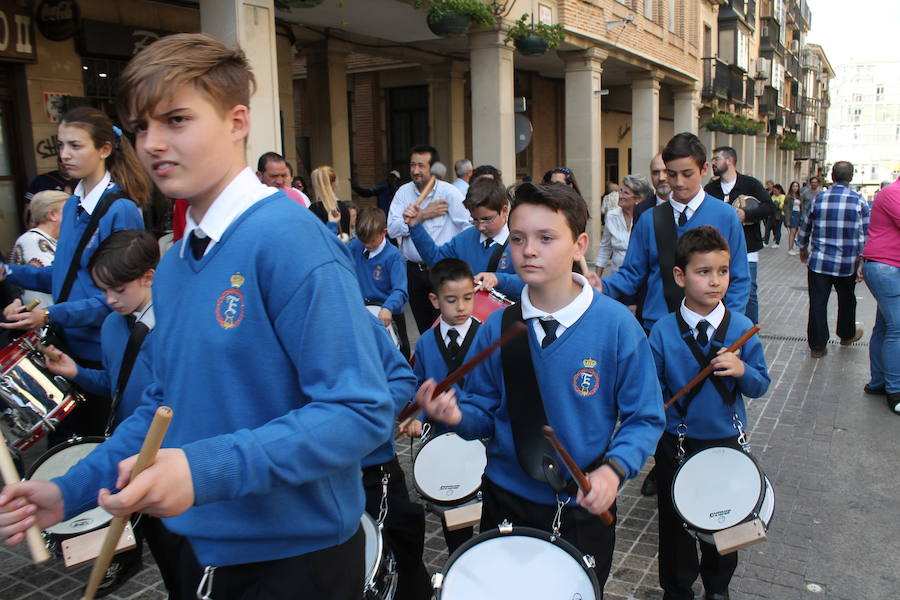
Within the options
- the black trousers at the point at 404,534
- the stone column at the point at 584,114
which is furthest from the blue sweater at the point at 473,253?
the stone column at the point at 584,114

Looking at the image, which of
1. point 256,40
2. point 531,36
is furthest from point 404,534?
point 531,36

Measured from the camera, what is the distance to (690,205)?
187 inches

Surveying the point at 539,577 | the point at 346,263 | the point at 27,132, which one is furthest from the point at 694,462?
the point at 27,132

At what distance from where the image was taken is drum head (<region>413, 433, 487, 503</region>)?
3537 mm

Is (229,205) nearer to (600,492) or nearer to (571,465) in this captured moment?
(571,465)

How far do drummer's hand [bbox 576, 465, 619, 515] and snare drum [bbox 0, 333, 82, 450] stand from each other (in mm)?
2709

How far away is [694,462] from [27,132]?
8.74 meters

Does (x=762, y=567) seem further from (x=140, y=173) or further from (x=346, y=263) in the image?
(x=140, y=173)

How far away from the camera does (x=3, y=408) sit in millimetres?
3850

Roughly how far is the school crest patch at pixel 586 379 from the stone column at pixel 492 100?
425 inches

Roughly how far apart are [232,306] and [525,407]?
1.21 m

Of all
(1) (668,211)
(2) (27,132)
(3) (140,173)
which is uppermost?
(2) (27,132)

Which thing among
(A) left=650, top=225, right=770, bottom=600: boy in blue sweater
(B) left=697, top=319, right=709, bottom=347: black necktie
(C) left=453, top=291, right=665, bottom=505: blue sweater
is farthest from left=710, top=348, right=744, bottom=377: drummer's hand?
(C) left=453, top=291, right=665, bottom=505: blue sweater

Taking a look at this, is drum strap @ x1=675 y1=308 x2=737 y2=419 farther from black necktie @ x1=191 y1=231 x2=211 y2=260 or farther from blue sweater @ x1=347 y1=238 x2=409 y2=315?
blue sweater @ x1=347 y1=238 x2=409 y2=315
